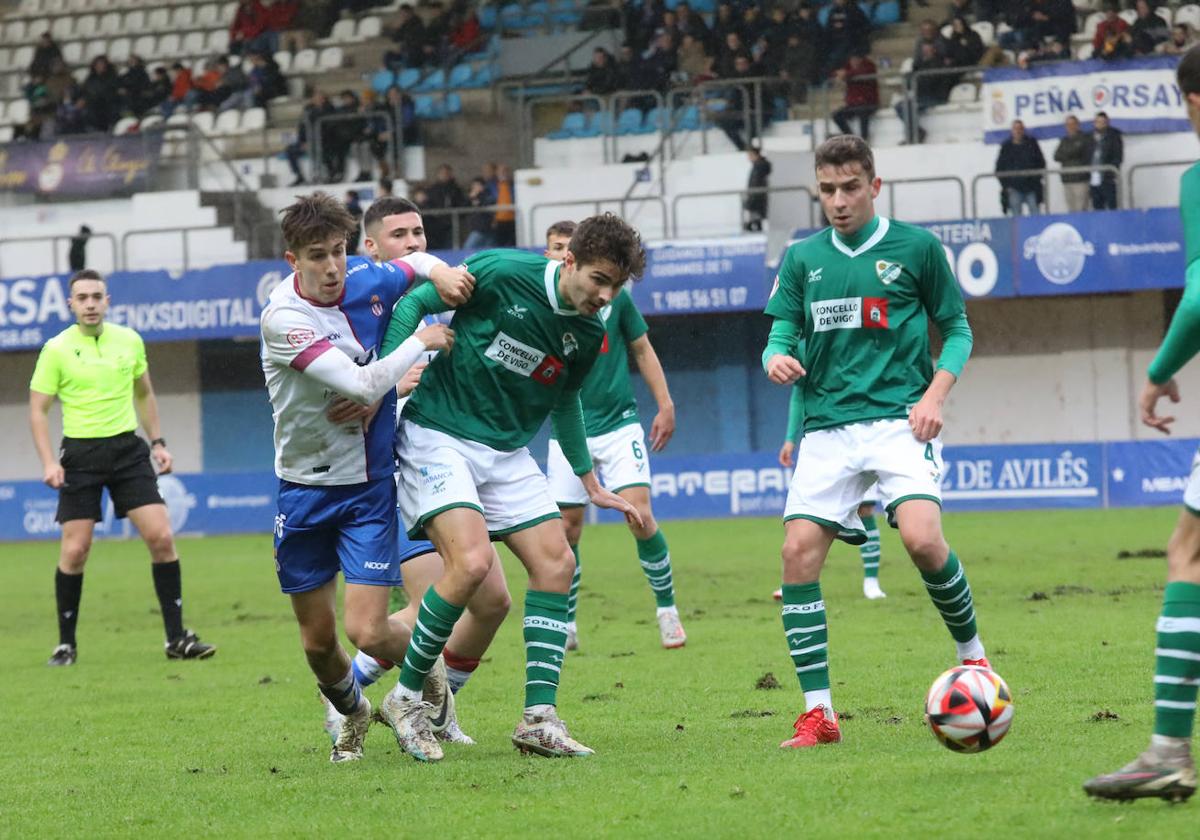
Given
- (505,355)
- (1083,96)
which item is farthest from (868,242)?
(1083,96)

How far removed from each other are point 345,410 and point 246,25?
28882mm

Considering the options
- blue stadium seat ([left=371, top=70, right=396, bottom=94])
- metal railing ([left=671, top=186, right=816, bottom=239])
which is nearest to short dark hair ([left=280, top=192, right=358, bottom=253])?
metal railing ([left=671, top=186, right=816, bottom=239])

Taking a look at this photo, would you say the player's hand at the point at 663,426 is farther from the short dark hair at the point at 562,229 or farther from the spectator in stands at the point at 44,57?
the spectator in stands at the point at 44,57

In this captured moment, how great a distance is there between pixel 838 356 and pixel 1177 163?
744 inches

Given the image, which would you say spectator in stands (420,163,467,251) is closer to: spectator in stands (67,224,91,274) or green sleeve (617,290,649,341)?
spectator in stands (67,224,91,274)

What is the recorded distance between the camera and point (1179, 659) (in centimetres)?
487

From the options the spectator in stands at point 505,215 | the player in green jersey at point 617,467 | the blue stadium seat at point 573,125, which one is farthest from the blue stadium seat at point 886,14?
the player in green jersey at point 617,467

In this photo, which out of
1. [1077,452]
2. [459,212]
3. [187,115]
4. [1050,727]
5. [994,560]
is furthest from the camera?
[187,115]

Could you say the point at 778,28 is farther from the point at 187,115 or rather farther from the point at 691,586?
the point at 691,586

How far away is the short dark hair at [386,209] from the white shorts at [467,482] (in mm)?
1569

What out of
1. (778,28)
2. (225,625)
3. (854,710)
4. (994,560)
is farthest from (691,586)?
(778,28)

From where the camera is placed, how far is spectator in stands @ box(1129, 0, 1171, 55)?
966 inches

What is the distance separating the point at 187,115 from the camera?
32.2 metres

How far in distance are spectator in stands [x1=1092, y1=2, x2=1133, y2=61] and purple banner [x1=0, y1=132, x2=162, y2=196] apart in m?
15.4
